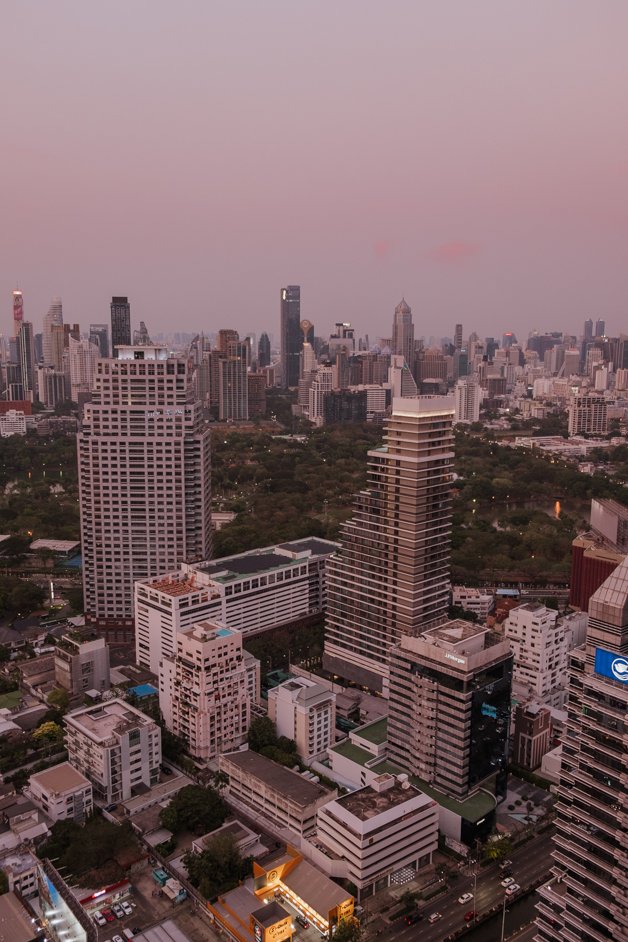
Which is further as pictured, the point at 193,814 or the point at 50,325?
the point at 50,325

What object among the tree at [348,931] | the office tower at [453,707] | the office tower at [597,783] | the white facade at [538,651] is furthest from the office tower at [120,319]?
the office tower at [597,783]

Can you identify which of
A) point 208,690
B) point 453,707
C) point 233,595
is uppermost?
point 233,595

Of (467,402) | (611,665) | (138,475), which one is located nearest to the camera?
(611,665)

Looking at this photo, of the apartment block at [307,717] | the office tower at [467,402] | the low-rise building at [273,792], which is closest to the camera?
the low-rise building at [273,792]

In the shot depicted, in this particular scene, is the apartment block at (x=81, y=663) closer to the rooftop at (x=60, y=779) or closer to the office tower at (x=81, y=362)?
the rooftop at (x=60, y=779)

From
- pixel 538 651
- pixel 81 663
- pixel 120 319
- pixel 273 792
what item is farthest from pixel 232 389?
pixel 273 792

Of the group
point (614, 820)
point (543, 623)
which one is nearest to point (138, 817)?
point (614, 820)

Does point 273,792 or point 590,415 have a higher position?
point 590,415

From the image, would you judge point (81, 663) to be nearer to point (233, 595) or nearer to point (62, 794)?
point (233, 595)
